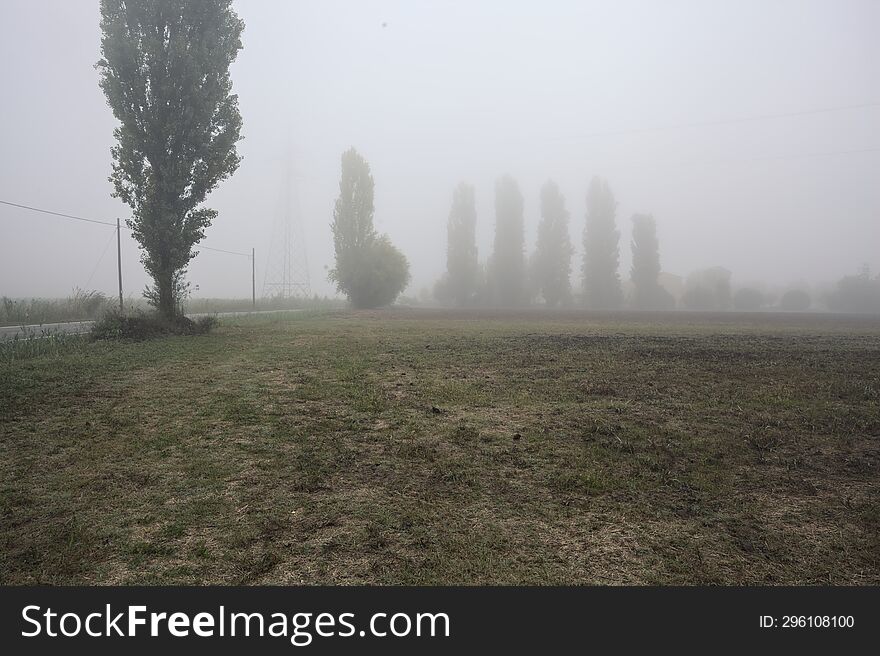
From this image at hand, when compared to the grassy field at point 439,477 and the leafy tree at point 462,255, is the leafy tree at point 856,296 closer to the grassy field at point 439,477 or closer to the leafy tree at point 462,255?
the leafy tree at point 462,255

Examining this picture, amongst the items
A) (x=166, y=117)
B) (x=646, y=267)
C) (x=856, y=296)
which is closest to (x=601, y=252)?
(x=646, y=267)

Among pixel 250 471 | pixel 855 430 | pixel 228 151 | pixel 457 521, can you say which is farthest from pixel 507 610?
pixel 228 151

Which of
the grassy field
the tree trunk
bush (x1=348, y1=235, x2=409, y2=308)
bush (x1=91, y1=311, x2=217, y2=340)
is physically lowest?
the grassy field

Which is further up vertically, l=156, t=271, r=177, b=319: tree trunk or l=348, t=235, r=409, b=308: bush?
l=348, t=235, r=409, b=308: bush

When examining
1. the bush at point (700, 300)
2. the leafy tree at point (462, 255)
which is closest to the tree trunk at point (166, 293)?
the leafy tree at point (462, 255)

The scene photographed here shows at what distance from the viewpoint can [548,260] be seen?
225ft

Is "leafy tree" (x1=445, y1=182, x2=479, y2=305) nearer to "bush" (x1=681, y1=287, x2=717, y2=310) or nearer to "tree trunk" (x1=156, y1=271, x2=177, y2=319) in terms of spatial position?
"bush" (x1=681, y1=287, x2=717, y2=310)

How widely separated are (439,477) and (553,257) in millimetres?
66750

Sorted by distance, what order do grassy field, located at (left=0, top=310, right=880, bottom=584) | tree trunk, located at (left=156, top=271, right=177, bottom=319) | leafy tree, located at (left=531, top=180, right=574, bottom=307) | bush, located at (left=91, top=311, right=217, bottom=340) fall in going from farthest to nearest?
leafy tree, located at (left=531, top=180, right=574, bottom=307) < tree trunk, located at (left=156, top=271, right=177, bottom=319) < bush, located at (left=91, top=311, right=217, bottom=340) < grassy field, located at (left=0, top=310, right=880, bottom=584)

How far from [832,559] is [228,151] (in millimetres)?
18825

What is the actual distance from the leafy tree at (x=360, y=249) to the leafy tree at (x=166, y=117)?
32.1 meters

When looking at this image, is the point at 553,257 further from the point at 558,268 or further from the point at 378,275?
the point at 378,275

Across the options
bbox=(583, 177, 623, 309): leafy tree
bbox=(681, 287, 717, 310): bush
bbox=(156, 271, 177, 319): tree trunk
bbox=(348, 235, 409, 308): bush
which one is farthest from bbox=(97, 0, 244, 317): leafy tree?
bbox=(681, 287, 717, 310): bush

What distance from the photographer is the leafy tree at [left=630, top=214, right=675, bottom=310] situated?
69.6m
